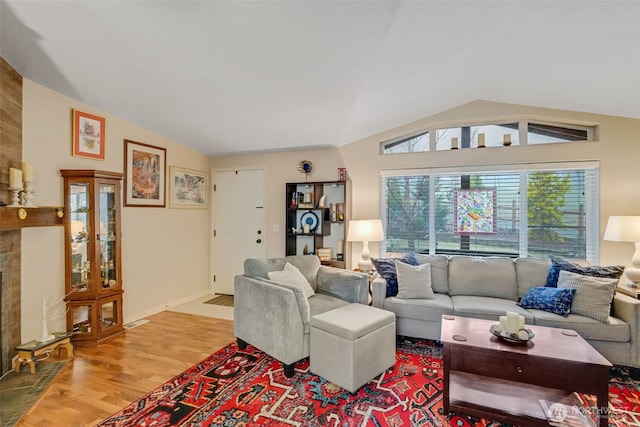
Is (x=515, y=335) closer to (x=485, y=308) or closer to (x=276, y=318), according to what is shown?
(x=485, y=308)

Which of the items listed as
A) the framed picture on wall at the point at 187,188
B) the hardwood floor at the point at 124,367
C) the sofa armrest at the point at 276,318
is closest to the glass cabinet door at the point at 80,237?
the hardwood floor at the point at 124,367

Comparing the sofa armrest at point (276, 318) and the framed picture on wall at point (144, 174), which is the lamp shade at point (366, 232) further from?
the framed picture on wall at point (144, 174)

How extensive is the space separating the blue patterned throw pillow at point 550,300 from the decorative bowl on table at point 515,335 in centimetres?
72

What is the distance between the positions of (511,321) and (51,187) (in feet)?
13.2

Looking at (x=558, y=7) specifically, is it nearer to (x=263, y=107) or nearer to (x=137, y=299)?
(x=263, y=107)

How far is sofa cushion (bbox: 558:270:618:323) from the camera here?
2494mm

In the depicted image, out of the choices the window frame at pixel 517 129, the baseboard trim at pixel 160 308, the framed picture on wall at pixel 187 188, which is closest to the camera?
the window frame at pixel 517 129

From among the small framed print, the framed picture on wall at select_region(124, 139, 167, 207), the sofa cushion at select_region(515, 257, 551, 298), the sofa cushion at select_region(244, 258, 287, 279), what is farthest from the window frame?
the small framed print

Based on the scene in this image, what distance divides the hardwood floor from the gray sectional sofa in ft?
6.00

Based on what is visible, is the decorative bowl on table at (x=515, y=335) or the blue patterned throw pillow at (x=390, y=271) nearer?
the decorative bowl on table at (x=515, y=335)

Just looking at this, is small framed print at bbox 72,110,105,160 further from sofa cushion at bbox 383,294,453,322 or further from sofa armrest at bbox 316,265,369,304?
sofa cushion at bbox 383,294,453,322

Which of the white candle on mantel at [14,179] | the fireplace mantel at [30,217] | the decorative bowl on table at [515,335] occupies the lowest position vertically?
the decorative bowl on table at [515,335]

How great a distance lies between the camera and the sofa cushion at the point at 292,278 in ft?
9.13

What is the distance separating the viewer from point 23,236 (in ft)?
8.96
